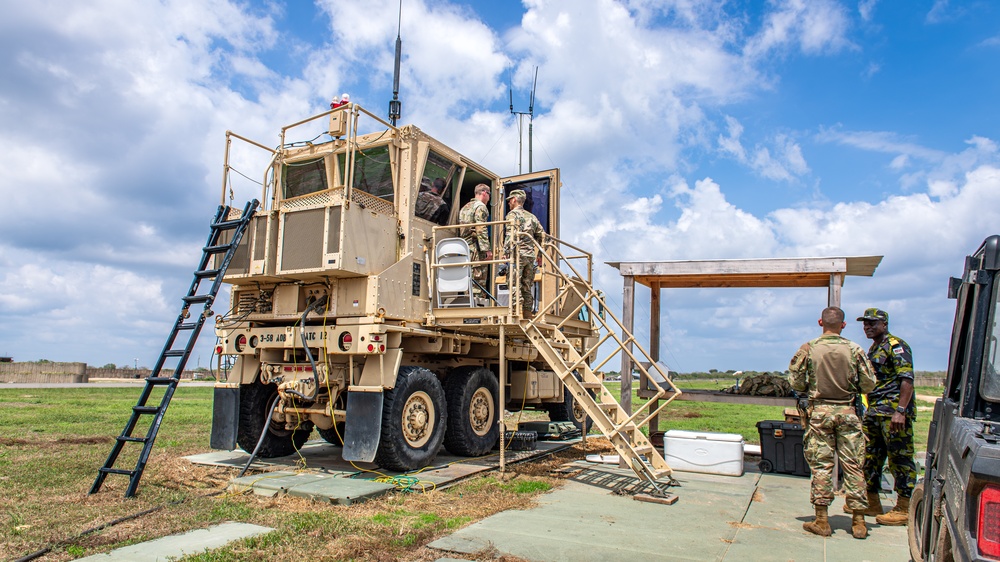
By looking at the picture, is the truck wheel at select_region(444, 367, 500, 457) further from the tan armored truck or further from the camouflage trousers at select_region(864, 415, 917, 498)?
the camouflage trousers at select_region(864, 415, 917, 498)

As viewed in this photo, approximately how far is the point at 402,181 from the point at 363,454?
137 inches

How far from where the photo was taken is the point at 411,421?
7977 mm

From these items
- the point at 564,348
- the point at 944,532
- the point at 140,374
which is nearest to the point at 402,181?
the point at 564,348

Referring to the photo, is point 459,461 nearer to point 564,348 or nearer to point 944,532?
point 564,348

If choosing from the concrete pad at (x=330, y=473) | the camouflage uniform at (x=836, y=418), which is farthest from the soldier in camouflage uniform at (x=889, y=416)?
the concrete pad at (x=330, y=473)

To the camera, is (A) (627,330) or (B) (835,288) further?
(A) (627,330)

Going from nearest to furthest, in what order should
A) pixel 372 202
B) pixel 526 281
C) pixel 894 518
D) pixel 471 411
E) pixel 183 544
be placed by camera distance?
pixel 183 544
pixel 894 518
pixel 372 202
pixel 526 281
pixel 471 411

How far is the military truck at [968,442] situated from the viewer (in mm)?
2271

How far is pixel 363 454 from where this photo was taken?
24.1 ft

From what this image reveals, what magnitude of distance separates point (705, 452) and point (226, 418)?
612cm

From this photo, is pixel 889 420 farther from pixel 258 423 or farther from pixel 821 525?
pixel 258 423

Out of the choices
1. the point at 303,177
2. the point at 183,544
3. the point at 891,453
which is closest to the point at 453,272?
the point at 303,177

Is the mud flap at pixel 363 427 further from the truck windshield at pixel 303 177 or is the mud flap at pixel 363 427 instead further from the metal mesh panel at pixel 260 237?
the truck windshield at pixel 303 177

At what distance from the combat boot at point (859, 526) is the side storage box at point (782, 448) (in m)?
2.82
